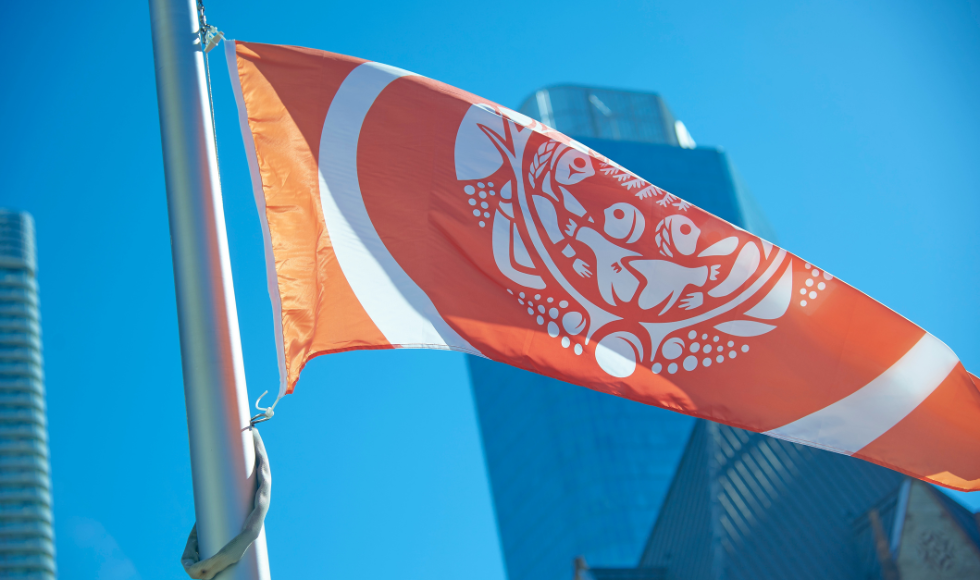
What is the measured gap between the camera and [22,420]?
78875 mm

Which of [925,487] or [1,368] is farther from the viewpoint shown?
[1,368]

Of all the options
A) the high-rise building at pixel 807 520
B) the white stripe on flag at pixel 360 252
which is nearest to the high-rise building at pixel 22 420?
the high-rise building at pixel 807 520

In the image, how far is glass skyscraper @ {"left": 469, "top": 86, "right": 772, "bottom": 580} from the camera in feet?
336

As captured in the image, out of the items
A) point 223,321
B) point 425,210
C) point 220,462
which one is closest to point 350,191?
point 425,210

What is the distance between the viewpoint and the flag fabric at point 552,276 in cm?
566

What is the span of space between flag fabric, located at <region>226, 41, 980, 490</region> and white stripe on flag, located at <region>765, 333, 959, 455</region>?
0.01 metres

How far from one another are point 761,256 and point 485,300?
2.12m

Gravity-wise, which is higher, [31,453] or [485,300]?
[31,453]

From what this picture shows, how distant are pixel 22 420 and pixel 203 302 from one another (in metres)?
85.3

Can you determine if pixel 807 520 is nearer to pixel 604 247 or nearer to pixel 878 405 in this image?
pixel 878 405

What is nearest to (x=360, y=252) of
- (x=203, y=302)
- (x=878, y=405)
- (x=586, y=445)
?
(x=203, y=302)

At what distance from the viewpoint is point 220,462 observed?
3.92 metres

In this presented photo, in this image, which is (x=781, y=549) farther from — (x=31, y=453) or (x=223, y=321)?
(x=31, y=453)

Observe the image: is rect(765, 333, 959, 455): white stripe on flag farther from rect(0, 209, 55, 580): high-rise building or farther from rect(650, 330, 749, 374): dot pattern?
rect(0, 209, 55, 580): high-rise building
